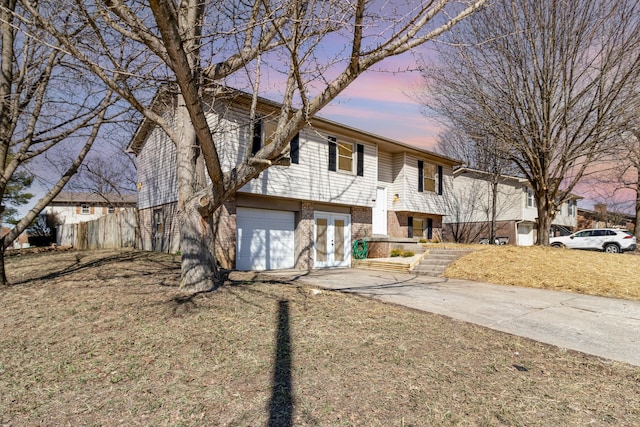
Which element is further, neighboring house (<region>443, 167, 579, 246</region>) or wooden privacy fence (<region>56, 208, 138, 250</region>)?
neighboring house (<region>443, 167, 579, 246</region>)

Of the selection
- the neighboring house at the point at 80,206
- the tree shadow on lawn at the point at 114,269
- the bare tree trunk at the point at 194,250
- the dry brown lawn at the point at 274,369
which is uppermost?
the neighboring house at the point at 80,206

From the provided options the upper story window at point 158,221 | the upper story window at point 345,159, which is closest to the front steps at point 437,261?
the upper story window at point 345,159

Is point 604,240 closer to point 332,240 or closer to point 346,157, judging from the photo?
point 346,157

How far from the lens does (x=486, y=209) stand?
25.6 m

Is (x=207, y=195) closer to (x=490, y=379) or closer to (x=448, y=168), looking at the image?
(x=490, y=379)

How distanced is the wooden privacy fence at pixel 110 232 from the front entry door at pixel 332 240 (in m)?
8.10

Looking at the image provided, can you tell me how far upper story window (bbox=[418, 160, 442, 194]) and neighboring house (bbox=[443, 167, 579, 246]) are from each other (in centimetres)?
442

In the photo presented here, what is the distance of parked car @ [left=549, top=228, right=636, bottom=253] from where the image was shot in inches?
807

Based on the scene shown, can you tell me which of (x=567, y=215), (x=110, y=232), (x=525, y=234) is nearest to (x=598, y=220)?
(x=567, y=215)

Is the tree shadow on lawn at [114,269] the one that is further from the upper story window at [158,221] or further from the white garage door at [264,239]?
the upper story window at [158,221]

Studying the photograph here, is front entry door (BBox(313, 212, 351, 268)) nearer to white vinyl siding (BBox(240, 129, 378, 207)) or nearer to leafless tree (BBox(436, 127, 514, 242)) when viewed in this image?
white vinyl siding (BBox(240, 129, 378, 207))

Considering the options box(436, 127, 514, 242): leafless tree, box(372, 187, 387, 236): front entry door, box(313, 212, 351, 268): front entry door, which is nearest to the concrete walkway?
box(313, 212, 351, 268): front entry door

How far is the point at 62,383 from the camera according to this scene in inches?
130

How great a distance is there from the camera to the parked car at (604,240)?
807 inches
